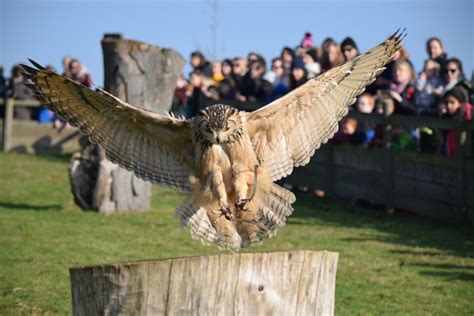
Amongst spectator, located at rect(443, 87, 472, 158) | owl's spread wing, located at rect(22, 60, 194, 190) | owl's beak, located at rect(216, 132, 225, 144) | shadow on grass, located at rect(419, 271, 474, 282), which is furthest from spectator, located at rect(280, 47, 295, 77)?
owl's beak, located at rect(216, 132, 225, 144)

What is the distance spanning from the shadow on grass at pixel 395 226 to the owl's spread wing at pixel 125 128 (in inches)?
119

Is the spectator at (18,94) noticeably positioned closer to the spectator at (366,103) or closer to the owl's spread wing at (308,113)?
the spectator at (366,103)

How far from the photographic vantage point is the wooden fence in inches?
430

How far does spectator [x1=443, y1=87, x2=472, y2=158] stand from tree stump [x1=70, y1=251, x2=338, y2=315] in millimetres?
6763

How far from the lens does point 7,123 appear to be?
70.2 feet

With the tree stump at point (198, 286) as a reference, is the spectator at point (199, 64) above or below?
above

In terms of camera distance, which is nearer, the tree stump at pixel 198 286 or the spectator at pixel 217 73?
the tree stump at pixel 198 286

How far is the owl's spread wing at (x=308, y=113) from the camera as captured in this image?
7.27 metres

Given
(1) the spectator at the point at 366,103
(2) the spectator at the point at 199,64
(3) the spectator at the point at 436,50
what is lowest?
(1) the spectator at the point at 366,103

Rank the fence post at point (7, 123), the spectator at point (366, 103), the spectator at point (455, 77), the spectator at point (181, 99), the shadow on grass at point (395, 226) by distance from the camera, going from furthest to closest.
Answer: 1. the fence post at point (7, 123)
2. the spectator at point (181, 99)
3. the spectator at point (366, 103)
4. the spectator at point (455, 77)
5. the shadow on grass at point (395, 226)

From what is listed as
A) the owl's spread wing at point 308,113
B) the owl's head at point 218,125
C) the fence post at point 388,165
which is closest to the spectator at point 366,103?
the fence post at point 388,165

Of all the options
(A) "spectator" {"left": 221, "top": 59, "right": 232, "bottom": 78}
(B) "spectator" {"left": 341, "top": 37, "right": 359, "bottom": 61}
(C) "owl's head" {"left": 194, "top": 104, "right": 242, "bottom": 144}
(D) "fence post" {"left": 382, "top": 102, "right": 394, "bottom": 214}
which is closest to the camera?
(C) "owl's head" {"left": 194, "top": 104, "right": 242, "bottom": 144}

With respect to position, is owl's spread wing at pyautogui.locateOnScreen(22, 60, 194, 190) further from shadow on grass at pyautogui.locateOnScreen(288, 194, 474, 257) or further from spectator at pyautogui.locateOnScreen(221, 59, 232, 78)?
spectator at pyautogui.locateOnScreen(221, 59, 232, 78)

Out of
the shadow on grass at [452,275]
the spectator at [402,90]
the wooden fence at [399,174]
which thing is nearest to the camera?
the shadow on grass at [452,275]
